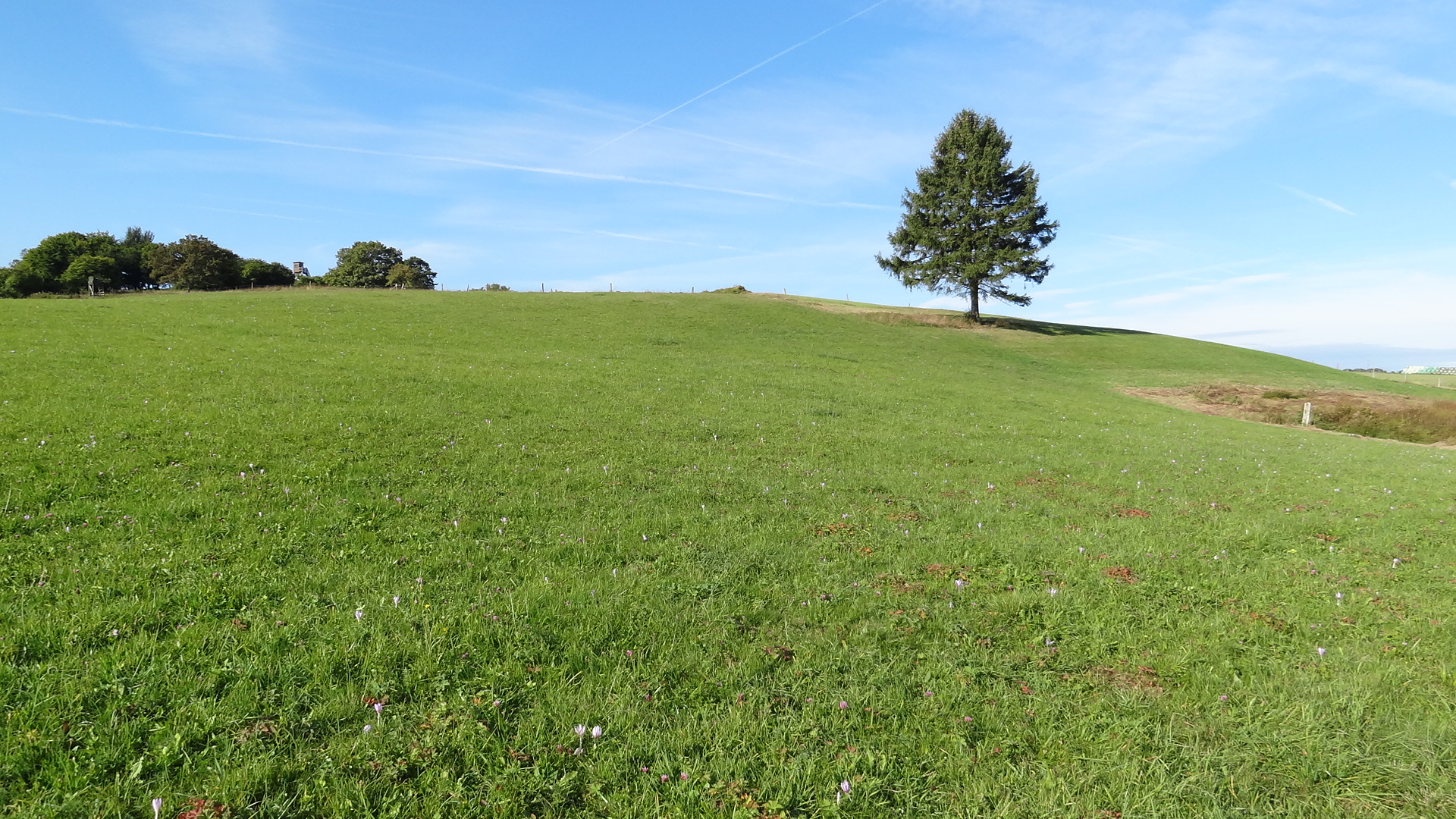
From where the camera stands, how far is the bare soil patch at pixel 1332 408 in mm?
32594

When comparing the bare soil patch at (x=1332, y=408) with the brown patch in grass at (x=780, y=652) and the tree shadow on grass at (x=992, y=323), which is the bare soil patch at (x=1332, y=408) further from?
the brown patch in grass at (x=780, y=652)

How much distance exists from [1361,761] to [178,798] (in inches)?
346

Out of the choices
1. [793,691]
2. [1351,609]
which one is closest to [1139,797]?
[793,691]

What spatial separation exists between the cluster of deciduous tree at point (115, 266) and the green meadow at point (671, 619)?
270 ft

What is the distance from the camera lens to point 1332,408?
116 feet

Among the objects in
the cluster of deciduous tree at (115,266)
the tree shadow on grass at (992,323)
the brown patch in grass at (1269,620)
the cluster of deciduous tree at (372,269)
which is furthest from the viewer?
the cluster of deciduous tree at (372,269)

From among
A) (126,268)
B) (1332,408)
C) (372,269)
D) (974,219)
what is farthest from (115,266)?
(1332,408)

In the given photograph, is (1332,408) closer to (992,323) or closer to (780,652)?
(992,323)

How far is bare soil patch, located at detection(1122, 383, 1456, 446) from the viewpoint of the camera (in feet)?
107

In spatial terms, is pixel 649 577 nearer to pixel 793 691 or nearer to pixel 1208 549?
pixel 793 691

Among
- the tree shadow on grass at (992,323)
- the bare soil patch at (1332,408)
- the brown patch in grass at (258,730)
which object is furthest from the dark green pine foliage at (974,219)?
the brown patch in grass at (258,730)

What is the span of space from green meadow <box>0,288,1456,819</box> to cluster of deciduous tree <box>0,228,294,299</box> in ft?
270

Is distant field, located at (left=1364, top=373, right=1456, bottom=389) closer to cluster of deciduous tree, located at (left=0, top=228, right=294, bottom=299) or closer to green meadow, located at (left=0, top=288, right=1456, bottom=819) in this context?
green meadow, located at (left=0, top=288, right=1456, bottom=819)

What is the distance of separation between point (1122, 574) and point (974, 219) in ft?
212
